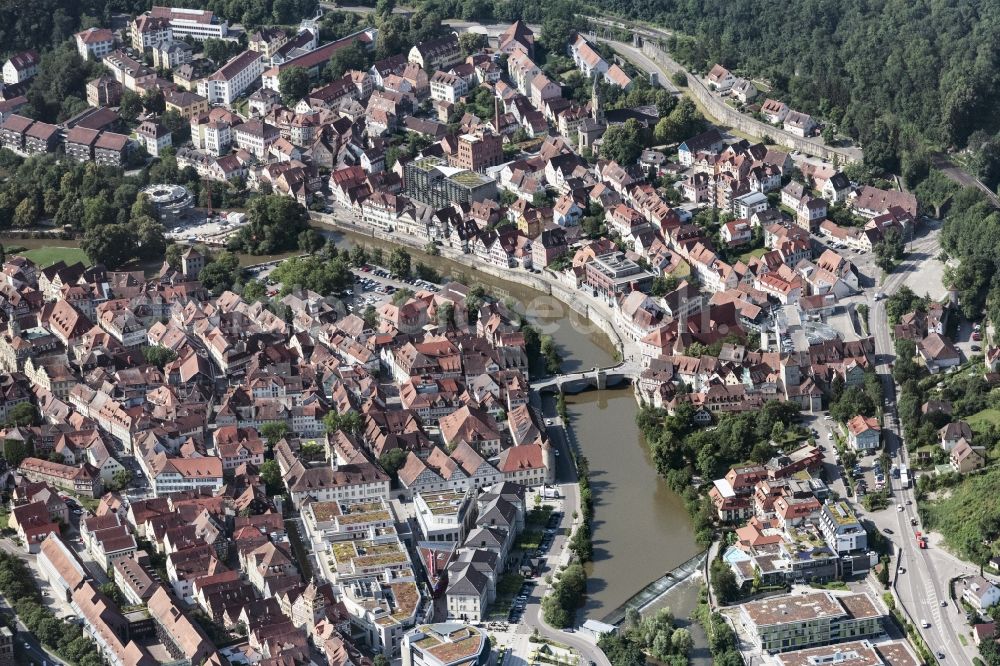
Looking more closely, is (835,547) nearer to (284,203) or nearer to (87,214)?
(284,203)

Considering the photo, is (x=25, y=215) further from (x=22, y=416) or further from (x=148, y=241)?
(x=22, y=416)

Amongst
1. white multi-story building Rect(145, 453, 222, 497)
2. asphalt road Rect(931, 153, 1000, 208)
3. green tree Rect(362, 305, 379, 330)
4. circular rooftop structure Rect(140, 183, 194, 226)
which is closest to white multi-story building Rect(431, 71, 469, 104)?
circular rooftop structure Rect(140, 183, 194, 226)

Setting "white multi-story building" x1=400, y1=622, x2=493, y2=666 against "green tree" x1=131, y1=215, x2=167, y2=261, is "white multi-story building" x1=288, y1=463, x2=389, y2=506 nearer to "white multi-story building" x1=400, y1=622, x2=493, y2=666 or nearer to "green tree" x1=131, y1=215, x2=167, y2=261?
"white multi-story building" x1=400, y1=622, x2=493, y2=666

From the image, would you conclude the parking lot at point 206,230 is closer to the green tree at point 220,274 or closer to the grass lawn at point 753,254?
the green tree at point 220,274

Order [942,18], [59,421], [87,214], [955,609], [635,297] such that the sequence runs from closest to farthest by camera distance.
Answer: [955,609] < [59,421] < [635,297] < [87,214] < [942,18]

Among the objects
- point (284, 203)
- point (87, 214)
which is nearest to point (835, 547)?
point (284, 203)

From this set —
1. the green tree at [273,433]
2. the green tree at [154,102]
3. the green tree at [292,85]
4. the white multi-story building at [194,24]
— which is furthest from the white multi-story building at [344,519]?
the white multi-story building at [194,24]
